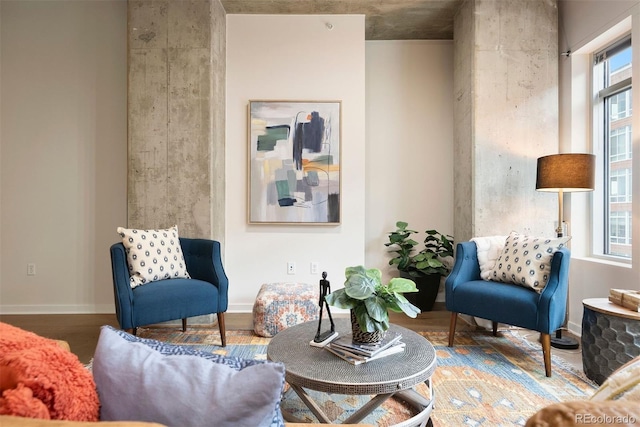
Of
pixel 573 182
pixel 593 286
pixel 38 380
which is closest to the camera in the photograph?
pixel 38 380

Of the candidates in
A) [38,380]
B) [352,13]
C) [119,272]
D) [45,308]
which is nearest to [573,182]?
[352,13]

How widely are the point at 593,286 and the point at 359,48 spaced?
118 inches

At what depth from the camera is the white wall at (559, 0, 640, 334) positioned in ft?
8.35

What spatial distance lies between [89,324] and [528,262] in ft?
11.9

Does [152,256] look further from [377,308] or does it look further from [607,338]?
[607,338]

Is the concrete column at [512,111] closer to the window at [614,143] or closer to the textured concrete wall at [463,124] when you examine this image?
the textured concrete wall at [463,124]

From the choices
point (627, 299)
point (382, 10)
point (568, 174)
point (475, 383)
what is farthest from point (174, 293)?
point (382, 10)

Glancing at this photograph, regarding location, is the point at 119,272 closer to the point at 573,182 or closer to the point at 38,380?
the point at 38,380

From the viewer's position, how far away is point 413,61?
3.59 meters

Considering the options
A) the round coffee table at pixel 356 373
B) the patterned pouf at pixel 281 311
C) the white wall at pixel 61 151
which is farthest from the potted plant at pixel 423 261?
the white wall at pixel 61 151

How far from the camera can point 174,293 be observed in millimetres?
2191

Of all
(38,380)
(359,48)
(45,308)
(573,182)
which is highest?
(359,48)

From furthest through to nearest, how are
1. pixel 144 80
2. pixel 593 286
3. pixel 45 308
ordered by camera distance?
pixel 45 308, pixel 144 80, pixel 593 286

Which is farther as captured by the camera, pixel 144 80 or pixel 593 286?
pixel 144 80
